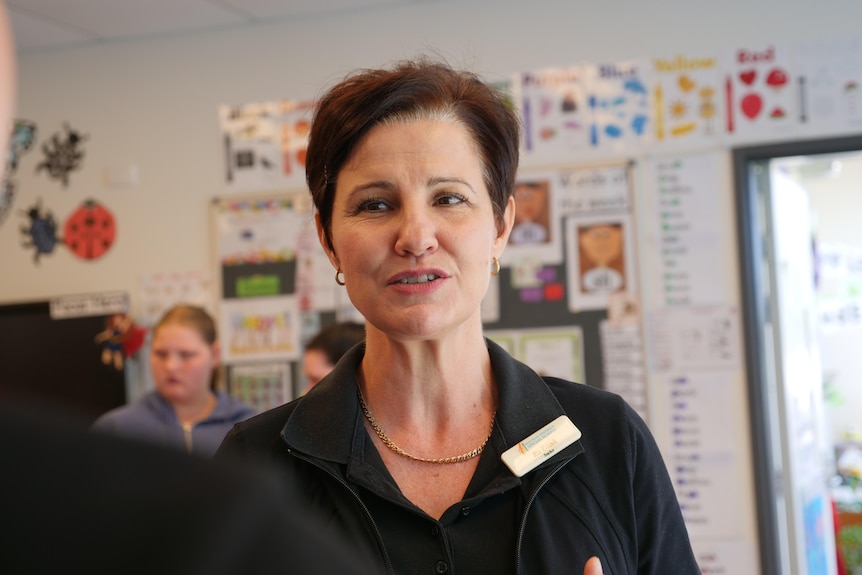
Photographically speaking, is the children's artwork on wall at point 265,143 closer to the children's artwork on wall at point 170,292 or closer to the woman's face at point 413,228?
the children's artwork on wall at point 170,292

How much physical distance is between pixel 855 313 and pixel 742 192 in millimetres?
4267

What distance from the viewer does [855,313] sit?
25.7ft

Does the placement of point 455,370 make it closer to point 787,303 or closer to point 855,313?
point 787,303

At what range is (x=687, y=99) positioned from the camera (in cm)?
418

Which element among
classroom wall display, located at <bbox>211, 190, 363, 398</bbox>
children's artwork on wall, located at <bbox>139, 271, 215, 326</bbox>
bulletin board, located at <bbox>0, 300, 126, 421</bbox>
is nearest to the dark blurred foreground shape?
classroom wall display, located at <bbox>211, 190, 363, 398</bbox>

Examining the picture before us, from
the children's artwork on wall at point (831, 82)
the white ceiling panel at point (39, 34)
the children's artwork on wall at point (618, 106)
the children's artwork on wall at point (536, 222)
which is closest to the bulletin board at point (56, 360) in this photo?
the white ceiling panel at point (39, 34)

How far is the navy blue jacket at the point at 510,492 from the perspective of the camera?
1334 mm

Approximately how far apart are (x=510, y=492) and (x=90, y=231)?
3.92 m

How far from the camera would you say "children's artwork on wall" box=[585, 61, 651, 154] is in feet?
13.9

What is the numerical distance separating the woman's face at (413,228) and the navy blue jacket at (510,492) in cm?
14

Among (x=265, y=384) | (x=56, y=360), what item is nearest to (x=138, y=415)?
(x=265, y=384)

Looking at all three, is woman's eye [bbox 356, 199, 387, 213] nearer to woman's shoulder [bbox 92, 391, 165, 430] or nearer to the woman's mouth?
the woman's mouth

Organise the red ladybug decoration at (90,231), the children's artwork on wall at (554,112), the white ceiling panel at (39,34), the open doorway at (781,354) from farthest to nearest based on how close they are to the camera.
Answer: the red ladybug decoration at (90,231) → the white ceiling panel at (39,34) → the children's artwork on wall at (554,112) → the open doorway at (781,354)

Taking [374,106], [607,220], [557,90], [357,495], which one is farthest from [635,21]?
[357,495]
